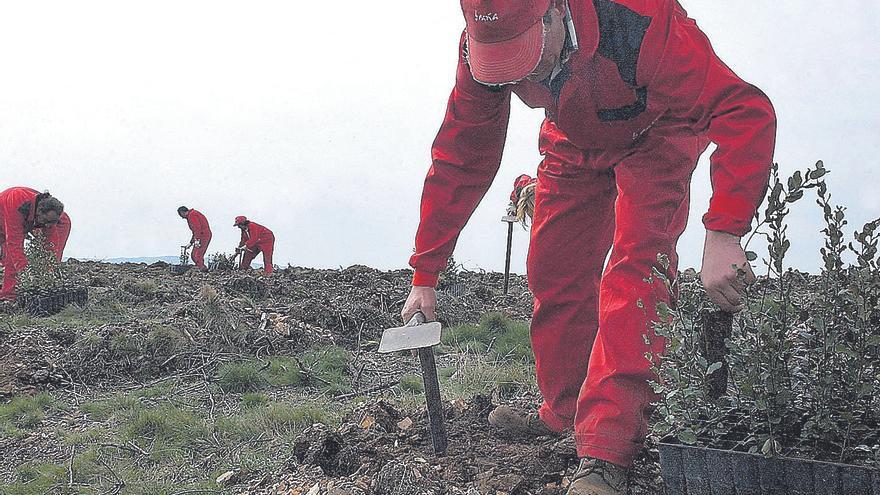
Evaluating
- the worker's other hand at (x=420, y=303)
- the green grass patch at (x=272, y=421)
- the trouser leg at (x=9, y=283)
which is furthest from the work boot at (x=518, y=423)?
the trouser leg at (x=9, y=283)

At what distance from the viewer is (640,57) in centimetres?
239

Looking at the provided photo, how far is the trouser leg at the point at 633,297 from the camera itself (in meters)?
2.43

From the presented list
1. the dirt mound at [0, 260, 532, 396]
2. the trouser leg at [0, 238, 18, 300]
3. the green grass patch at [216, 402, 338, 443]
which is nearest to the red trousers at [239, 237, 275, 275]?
the dirt mound at [0, 260, 532, 396]

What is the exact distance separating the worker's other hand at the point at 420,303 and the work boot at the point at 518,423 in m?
0.51

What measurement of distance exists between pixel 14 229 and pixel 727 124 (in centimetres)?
979

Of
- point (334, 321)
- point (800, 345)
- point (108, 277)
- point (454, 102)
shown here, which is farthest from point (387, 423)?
point (108, 277)

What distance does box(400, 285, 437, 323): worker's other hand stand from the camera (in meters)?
2.97

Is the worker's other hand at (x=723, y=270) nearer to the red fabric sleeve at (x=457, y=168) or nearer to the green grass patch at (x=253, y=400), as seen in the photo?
the red fabric sleeve at (x=457, y=168)

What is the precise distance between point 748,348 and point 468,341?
196 inches

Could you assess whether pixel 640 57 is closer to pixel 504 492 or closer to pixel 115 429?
pixel 504 492

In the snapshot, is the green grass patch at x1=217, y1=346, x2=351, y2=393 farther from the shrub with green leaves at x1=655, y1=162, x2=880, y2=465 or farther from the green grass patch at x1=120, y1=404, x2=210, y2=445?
the shrub with green leaves at x1=655, y1=162, x2=880, y2=465

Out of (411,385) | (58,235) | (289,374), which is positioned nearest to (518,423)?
(411,385)

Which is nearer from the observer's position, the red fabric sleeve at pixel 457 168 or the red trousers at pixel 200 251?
the red fabric sleeve at pixel 457 168

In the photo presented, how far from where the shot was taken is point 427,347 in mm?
2750
